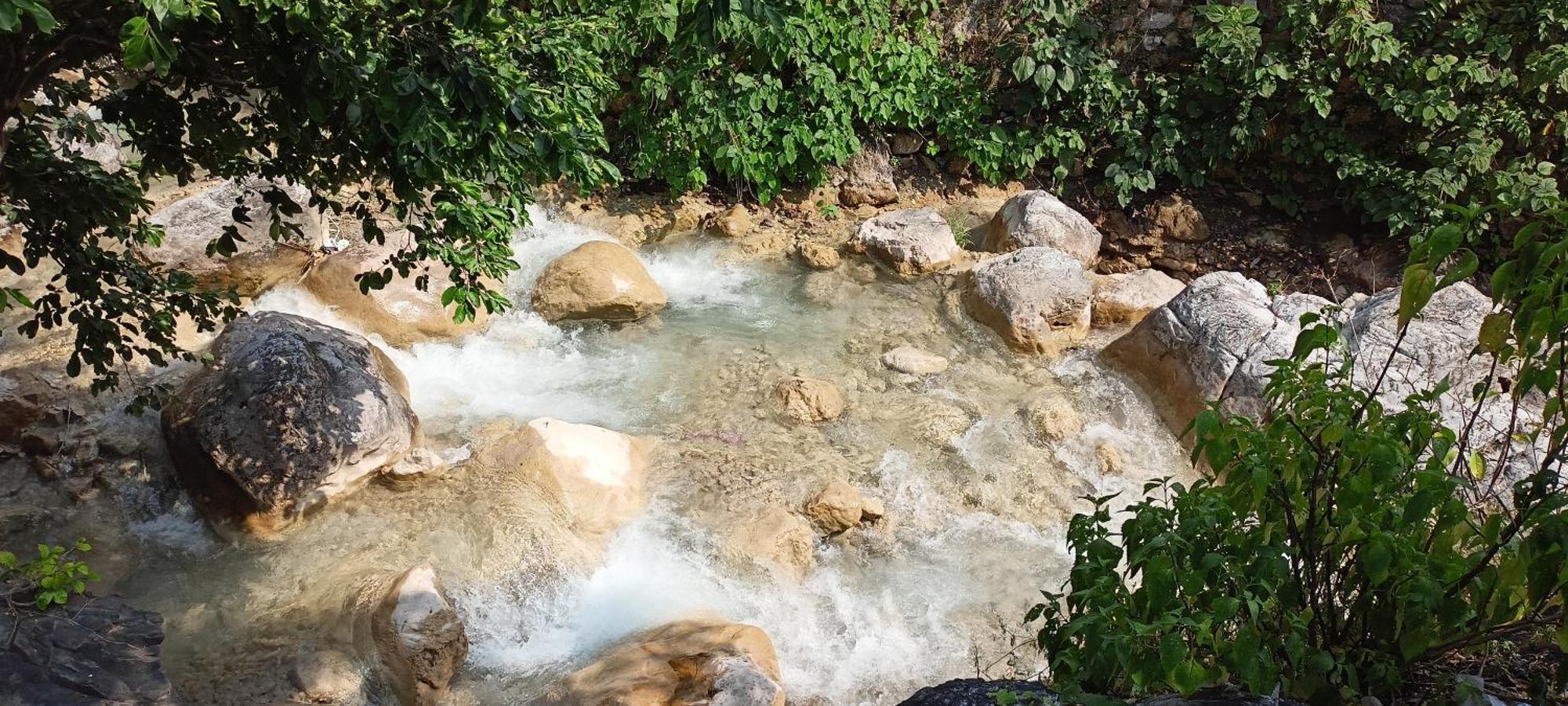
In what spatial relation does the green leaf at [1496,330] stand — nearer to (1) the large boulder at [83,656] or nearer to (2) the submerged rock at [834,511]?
(2) the submerged rock at [834,511]

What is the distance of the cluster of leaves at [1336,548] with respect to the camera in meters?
2.04

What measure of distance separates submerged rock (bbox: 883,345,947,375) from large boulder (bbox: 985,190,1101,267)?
5.22 ft

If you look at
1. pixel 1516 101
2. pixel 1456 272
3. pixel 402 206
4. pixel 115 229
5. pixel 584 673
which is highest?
pixel 1516 101

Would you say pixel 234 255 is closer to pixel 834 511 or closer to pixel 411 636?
pixel 411 636

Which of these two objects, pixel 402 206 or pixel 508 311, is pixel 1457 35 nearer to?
pixel 508 311

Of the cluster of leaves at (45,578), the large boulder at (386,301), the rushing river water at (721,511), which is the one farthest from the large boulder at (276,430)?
the cluster of leaves at (45,578)

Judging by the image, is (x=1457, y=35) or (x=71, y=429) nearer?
(x=71, y=429)

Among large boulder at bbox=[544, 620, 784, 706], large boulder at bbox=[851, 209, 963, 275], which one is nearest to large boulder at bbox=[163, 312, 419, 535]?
large boulder at bbox=[544, 620, 784, 706]

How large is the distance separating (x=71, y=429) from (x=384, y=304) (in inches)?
73.3

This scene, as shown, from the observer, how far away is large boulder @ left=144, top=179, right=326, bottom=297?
6.54 m

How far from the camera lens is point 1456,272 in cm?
198

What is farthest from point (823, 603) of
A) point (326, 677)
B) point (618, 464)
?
point (326, 677)

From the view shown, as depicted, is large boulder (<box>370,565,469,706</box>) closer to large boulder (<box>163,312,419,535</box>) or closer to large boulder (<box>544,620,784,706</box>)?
large boulder (<box>544,620,784,706</box>)

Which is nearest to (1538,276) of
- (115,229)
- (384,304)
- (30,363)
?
(115,229)
